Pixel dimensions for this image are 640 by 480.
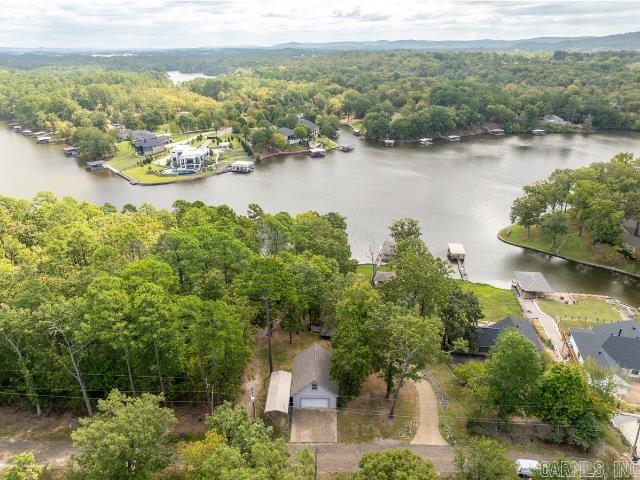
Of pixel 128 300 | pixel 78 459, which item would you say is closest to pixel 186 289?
pixel 128 300

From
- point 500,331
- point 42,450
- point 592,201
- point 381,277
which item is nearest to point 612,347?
point 500,331

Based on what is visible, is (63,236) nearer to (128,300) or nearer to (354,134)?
(128,300)

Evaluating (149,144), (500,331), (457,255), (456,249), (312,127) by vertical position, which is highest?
(312,127)

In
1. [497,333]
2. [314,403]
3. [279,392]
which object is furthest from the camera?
[497,333]

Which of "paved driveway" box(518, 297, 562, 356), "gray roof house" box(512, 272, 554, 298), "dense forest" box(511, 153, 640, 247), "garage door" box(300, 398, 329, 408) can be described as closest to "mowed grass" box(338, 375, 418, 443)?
"garage door" box(300, 398, 329, 408)

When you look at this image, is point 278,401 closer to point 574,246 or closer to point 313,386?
point 313,386

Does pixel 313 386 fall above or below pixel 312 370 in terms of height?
below

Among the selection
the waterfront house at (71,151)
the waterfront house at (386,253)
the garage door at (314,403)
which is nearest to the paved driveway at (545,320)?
the waterfront house at (386,253)

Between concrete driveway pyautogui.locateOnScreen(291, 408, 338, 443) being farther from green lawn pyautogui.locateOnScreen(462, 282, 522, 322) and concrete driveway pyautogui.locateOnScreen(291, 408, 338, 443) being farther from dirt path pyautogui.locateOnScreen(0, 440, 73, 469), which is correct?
green lawn pyautogui.locateOnScreen(462, 282, 522, 322)
